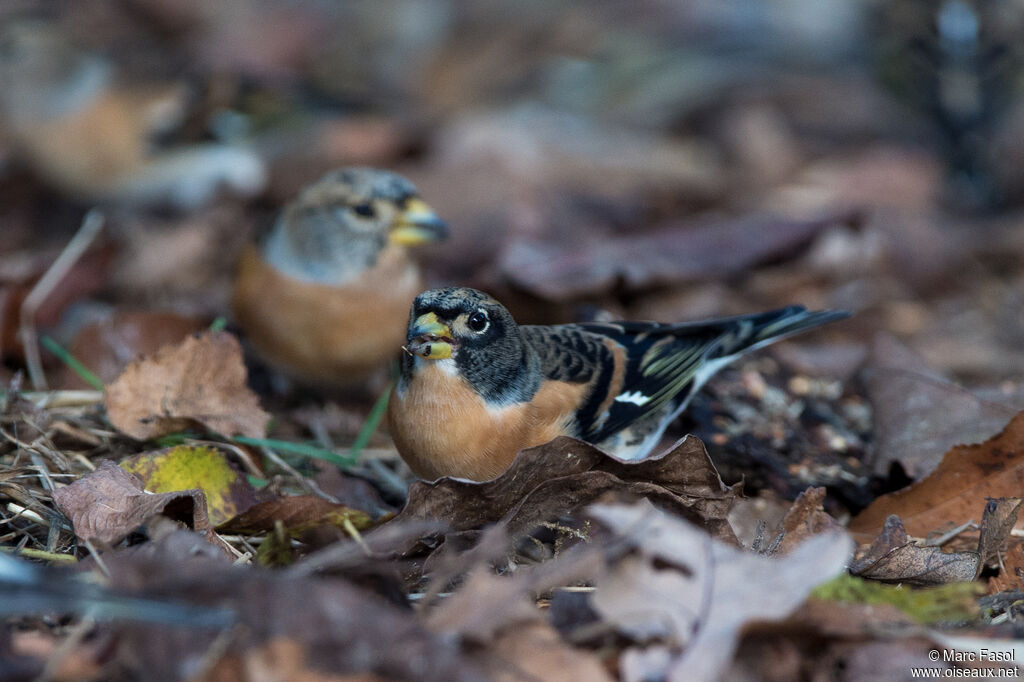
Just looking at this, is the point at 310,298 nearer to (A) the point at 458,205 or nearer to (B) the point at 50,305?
(B) the point at 50,305

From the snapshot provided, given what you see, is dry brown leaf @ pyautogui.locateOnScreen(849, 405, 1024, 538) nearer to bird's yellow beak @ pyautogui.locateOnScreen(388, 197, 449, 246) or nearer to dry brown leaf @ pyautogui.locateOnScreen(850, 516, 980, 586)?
dry brown leaf @ pyautogui.locateOnScreen(850, 516, 980, 586)

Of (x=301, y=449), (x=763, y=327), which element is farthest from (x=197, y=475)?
(x=763, y=327)

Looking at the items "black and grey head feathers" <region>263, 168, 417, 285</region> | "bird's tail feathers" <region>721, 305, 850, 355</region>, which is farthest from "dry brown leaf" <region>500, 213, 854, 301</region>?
"bird's tail feathers" <region>721, 305, 850, 355</region>

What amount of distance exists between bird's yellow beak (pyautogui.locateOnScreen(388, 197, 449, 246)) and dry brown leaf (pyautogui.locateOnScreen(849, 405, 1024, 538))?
2.20 metres

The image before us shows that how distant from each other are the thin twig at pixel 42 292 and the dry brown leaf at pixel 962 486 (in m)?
2.97

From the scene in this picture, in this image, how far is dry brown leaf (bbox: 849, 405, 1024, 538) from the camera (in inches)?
123

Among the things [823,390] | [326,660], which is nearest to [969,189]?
[823,390]

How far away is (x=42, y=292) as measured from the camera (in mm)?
4309

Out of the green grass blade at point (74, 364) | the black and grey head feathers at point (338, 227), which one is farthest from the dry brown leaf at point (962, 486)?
the green grass blade at point (74, 364)

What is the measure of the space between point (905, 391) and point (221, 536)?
2.41m

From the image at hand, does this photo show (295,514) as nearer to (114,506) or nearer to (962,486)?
(114,506)

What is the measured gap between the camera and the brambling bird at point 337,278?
434 cm

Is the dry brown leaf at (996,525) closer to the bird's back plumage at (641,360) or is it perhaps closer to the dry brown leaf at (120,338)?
the bird's back plumage at (641,360)

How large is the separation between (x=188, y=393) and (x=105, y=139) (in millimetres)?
3662
